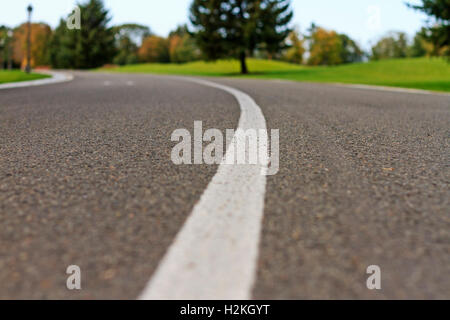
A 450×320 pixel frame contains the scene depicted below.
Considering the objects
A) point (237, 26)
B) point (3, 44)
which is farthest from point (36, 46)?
point (237, 26)

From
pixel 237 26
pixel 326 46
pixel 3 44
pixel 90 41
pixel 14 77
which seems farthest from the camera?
pixel 3 44

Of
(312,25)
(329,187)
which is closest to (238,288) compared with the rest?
(329,187)

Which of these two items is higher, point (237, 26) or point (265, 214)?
point (237, 26)

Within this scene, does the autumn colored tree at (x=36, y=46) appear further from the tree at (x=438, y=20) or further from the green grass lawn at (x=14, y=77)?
the tree at (x=438, y=20)

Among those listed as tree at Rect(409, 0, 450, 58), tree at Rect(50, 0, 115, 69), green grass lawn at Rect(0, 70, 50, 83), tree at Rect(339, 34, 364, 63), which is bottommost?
green grass lawn at Rect(0, 70, 50, 83)

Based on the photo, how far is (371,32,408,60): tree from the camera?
389 ft

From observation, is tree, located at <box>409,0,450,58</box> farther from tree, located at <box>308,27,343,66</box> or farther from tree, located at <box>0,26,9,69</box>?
tree, located at <box>0,26,9,69</box>

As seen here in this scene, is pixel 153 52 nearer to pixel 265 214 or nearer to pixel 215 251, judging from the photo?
pixel 265 214

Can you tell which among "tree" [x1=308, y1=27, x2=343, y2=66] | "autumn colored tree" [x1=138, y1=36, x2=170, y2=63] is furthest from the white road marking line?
"autumn colored tree" [x1=138, y1=36, x2=170, y2=63]

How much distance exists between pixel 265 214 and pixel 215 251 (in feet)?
1.70

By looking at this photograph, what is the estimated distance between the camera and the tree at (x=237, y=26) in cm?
4200

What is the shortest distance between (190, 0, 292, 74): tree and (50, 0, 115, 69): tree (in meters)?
40.1

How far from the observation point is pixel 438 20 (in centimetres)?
2062

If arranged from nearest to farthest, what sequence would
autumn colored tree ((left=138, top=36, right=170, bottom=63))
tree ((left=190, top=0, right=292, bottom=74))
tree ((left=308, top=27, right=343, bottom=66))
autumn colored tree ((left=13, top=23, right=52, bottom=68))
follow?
1. tree ((left=190, top=0, right=292, bottom=74))
2. tree ((left=308, top=27, right=343, bottom=66))
3. autumn colored tree ((left=13, top=23, right=52, bottom=68))
4. autumn colored tree ((left=138, top=36, right=170, bottom=63))
